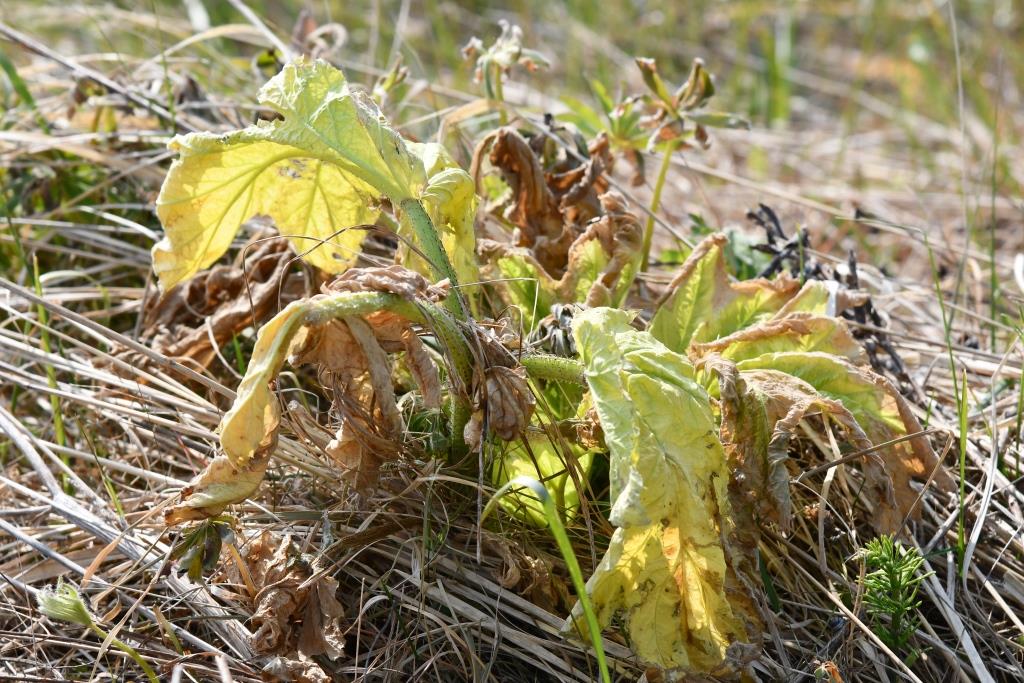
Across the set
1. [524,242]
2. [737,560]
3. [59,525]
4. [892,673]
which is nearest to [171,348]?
[59,525]

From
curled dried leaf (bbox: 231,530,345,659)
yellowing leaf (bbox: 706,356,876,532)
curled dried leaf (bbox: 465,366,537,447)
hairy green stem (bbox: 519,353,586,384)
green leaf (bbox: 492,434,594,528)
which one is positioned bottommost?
curled dried leaf (bbox: 231,530,345,659)

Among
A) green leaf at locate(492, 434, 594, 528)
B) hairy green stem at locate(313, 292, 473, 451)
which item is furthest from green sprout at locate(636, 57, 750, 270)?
hairy green stem at locate(313, 292, 473, 451)

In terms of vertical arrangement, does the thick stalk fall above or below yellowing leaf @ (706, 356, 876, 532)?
above

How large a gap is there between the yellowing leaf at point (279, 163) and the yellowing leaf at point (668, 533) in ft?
1.63

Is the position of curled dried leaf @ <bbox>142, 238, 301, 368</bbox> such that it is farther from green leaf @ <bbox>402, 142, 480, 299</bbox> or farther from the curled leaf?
the curled leaf

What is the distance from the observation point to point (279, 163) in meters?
1.64

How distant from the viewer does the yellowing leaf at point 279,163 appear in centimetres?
150

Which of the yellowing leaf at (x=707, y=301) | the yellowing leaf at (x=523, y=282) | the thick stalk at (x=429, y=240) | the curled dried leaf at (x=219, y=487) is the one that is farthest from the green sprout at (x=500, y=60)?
the curled dried leaf at (x=219, y=487)

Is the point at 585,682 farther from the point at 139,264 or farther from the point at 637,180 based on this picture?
the point at 139,264

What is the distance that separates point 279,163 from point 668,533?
0.89m

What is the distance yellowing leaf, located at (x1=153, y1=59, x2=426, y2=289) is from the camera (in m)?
1.50

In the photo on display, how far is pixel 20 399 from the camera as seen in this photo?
2137mm

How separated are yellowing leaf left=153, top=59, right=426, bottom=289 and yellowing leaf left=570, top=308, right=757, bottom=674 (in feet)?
1.63

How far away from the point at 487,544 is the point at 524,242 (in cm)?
71
